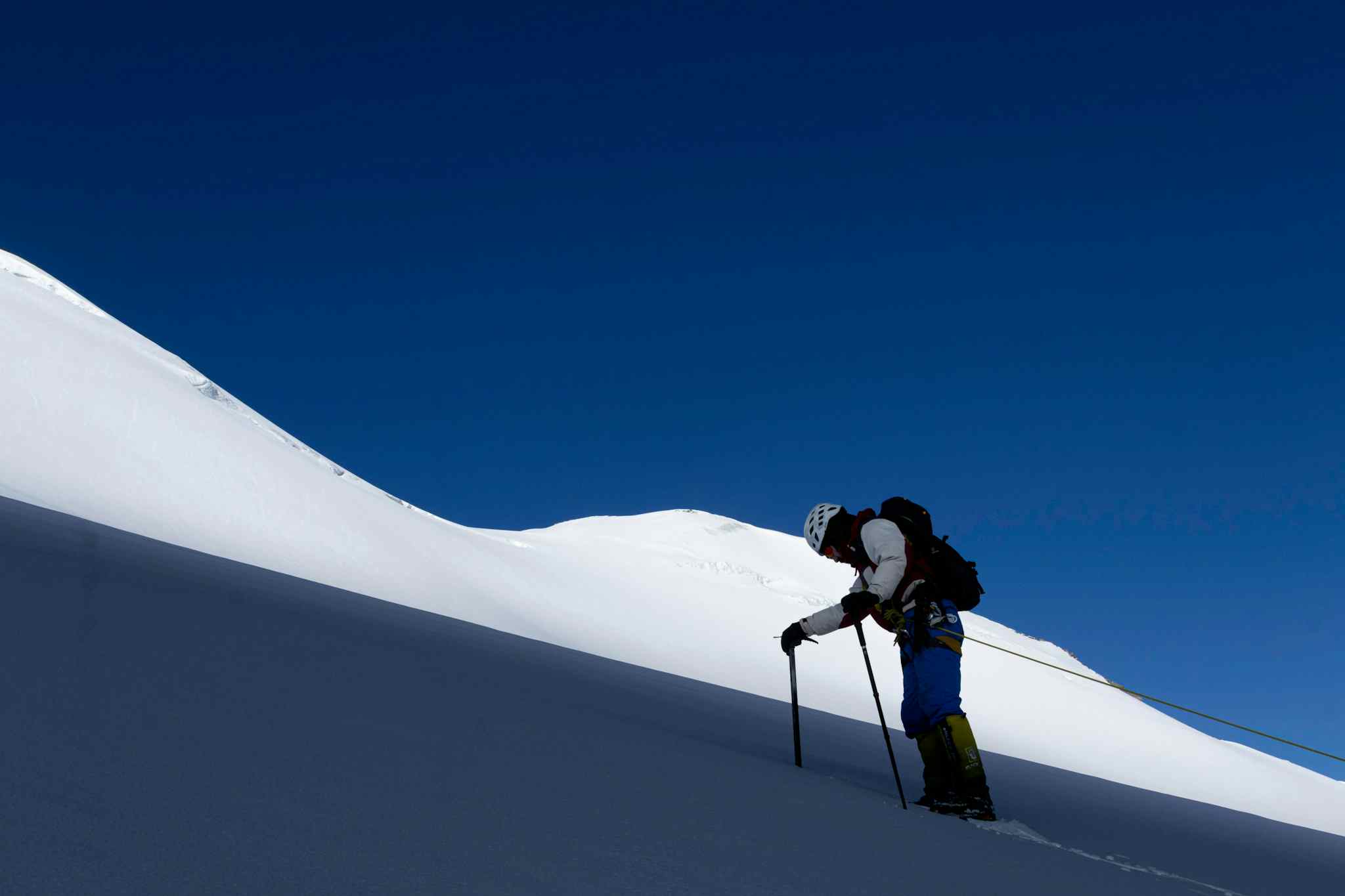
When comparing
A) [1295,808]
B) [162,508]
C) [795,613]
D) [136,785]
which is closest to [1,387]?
[162,508]

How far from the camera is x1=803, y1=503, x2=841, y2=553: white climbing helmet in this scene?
6.89m

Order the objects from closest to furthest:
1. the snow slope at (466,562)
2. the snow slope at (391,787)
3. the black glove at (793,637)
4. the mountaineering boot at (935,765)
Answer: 1. the snow slope at (391,787)
2. the mountaineering boot at (935,765)
3. the black glove at (793,637)
4. the snow slope at (466,562)

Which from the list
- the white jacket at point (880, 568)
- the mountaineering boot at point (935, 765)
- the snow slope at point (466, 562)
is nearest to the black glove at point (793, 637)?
the white jacket at point (880, 568)

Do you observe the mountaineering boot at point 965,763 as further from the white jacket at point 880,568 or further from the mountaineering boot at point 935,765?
the white jacket at point 880,568

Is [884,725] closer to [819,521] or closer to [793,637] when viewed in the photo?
[793,637]

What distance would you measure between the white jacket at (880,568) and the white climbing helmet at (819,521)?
0.31 meters

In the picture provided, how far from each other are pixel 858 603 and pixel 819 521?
0.85 m

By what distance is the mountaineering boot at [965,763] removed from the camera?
233 inches

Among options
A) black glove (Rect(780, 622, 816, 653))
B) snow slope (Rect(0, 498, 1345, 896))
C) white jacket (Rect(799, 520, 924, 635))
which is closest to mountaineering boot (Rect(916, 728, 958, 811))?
snow slope (Rect(0, 498, 1345, 896))

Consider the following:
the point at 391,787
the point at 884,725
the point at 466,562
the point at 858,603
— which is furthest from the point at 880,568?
the point at 466,562

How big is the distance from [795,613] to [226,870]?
108 ft

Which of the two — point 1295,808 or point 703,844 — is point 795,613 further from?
point 703,844

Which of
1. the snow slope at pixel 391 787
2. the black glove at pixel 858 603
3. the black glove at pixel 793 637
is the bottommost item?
the snow slope at pixel 391 787

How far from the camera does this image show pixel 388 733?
3646 millimetres
